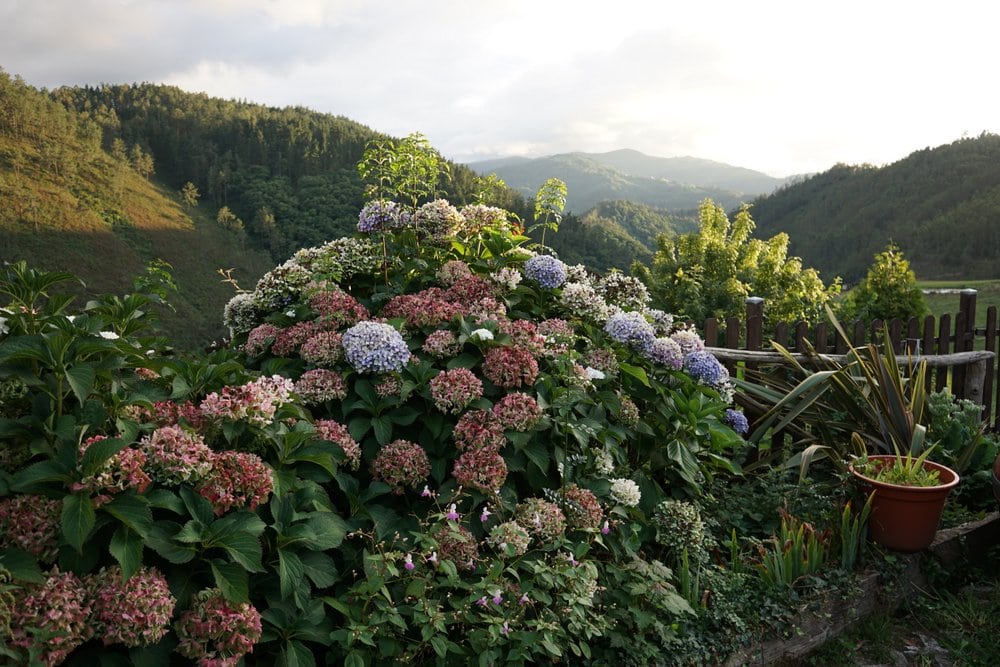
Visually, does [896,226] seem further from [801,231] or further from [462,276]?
[462,276]

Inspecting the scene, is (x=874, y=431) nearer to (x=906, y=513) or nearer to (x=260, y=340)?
(x=906, y=513)

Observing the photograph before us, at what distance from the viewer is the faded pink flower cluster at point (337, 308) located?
2682 millimetres

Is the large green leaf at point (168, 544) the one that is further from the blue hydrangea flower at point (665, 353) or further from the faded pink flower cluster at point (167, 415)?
the blue hydrangea flower at point (665, 353)

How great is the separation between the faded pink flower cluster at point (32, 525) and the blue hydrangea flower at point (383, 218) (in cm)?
208

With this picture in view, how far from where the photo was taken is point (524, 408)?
7.44 feet

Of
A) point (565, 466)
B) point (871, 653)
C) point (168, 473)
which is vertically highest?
point (168, 473)

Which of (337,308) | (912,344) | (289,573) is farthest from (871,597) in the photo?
(912,344)

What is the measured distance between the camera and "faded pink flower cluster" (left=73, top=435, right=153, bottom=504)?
4.92 feet

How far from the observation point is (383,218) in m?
3.34

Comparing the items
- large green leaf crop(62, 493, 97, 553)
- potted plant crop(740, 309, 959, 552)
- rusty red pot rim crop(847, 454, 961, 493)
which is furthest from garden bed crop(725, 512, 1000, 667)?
large green leaf crop(62, 493, 97, 553)

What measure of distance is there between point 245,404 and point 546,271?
5.32 feet

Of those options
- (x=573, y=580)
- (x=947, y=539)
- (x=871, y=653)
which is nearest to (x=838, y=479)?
(x=947, y=539)

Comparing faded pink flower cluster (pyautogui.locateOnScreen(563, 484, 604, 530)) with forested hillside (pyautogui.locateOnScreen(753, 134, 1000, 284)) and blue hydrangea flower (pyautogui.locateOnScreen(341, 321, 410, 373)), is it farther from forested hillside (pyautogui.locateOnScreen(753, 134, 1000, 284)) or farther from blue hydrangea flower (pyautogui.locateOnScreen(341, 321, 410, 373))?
forested hillside (pyautogui.locateOnScreen(753, 134, 1000, 284))

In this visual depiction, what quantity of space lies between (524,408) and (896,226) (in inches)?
2719
